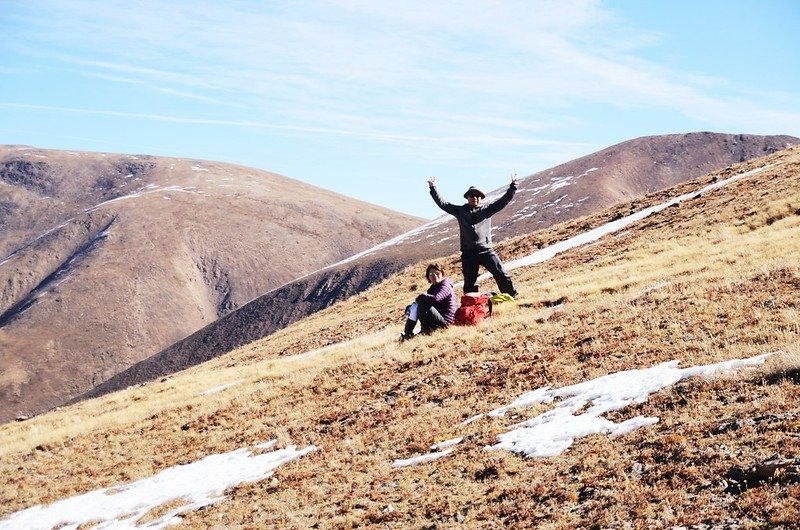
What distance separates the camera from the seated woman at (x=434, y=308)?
1888 centimetres

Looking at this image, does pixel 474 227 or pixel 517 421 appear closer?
pixel 517 421

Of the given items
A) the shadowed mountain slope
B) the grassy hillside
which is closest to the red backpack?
the grassy hillside

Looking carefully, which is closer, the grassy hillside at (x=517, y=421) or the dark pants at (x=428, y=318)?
the grassy hillside at (x=517, y=421)

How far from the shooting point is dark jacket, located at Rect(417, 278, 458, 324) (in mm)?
18859

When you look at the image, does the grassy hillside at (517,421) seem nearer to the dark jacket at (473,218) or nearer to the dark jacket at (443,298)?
the dark jacket at (443,298)

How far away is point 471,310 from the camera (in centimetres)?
1892

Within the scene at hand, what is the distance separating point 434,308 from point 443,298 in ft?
1.23

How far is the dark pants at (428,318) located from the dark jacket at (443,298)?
0.13 m

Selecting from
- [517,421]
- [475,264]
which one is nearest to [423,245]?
[475,264]

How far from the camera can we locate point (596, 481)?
312 inches

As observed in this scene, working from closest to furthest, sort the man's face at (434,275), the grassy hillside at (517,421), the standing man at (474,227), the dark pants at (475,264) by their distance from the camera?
the grassy hillside at (517,421)
the man's face at (434,275)
the standing man at (474,227)
the dark pants at (475,264)

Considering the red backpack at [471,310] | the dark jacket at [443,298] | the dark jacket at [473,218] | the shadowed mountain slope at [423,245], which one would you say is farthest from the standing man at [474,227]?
the shadowed mountain slope at [423,245]

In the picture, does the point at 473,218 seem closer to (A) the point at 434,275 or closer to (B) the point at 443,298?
(A) the point at 434,275

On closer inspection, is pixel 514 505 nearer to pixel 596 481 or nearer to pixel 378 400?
pixel 596 481
